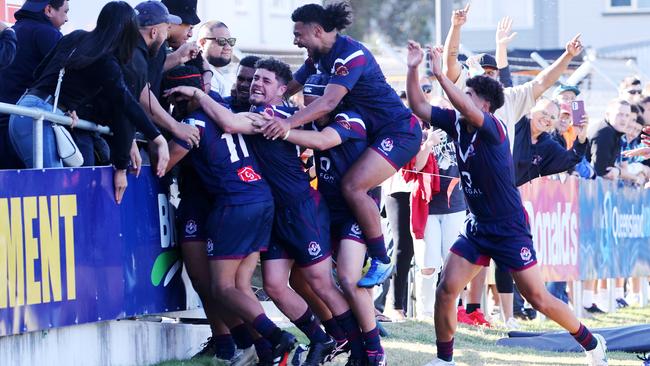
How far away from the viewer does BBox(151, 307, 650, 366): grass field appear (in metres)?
9.66

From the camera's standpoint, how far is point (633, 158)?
55.1ft

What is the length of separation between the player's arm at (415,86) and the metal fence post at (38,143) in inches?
104

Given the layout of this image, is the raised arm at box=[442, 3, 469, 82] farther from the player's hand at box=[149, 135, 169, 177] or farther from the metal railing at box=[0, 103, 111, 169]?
the metal railing at box=[0, 103, 111, 169]

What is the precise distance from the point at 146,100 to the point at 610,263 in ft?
28.3

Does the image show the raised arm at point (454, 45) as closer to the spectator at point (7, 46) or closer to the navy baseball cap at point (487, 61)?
the navy baseball cap at point (487, 61)

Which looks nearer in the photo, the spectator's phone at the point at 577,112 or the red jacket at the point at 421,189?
the red jacket at the point at 421,189

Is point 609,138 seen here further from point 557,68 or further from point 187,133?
point 187,133

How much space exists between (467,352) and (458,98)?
8.56 ft

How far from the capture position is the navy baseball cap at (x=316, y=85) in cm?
891

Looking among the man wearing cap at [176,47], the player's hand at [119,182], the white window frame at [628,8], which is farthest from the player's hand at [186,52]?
the white window frame at [628,8]

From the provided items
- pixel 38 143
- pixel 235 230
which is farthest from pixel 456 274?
pixel 38 143

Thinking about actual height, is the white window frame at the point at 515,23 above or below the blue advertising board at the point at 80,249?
above

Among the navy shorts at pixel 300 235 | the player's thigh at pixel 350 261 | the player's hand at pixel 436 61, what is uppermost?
the player's hand at pixel 436 61

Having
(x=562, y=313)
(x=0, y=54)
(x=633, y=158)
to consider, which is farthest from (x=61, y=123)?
(x=633, y=158)
